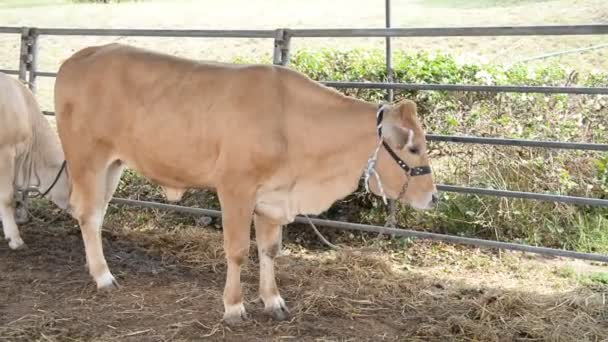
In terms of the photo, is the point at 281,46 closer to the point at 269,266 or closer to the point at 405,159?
the point at 269,266

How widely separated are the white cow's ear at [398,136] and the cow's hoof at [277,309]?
1309 millimetres

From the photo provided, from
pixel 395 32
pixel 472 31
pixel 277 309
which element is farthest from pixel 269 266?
pixel 472 31

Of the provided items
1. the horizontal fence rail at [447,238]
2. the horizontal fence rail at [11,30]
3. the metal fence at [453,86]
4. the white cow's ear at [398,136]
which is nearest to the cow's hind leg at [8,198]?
the metal fence at [453,86]

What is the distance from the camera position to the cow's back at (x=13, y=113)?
6.47 metres

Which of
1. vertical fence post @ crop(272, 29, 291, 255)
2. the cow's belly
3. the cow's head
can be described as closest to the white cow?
the cow's belly

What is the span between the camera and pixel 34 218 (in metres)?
7.35

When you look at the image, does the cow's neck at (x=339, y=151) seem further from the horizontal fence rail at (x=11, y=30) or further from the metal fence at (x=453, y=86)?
the horizontal fence rail at (x=11, y=30)

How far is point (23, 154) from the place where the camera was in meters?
6.66

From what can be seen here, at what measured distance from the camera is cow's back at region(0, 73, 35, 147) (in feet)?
21.2

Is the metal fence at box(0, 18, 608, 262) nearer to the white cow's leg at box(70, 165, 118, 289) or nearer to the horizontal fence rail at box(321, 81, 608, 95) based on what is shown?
the horizontal fence rail at box(321, 81, 608, 95)

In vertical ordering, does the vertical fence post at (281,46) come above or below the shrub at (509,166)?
above

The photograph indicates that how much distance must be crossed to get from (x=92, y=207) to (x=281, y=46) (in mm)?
1906

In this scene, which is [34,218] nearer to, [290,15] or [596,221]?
[596,221]

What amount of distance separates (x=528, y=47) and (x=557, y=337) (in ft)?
32.2
